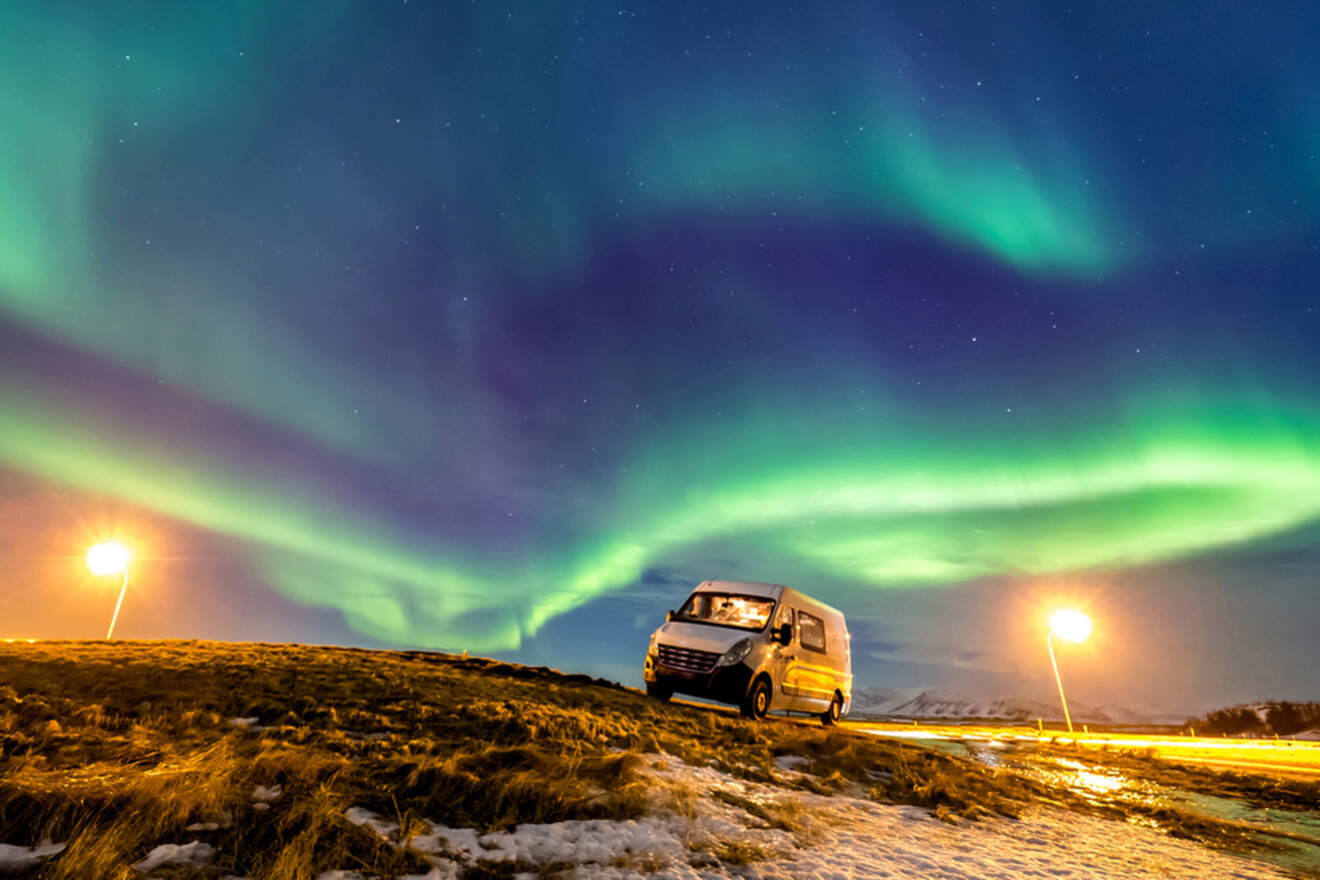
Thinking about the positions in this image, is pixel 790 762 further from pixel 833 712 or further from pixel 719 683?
pixel 833 712

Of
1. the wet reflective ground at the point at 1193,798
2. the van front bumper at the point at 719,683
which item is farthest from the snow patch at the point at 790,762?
the wet reflective ground at the point at 1193,798

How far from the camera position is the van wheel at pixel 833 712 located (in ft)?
49.0

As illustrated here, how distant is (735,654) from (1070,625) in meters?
22.6

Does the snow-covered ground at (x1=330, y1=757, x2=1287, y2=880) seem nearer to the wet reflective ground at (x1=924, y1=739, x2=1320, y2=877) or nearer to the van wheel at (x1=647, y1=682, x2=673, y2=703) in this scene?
the wet reflective ground at (x1=924, y1=739, x2=1320, y2=877)

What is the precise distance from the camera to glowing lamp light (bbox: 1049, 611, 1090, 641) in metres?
25.4

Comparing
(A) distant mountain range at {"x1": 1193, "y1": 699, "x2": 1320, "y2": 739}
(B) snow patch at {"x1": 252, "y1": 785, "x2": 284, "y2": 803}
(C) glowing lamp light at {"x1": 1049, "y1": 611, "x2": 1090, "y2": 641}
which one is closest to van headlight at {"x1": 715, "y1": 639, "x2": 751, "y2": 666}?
(B) snow patch at {"x1": 252, "y1": 785, "x2": 284, "y2": 803}

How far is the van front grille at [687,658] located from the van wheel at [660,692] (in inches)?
18.7

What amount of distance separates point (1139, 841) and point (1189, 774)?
600cm

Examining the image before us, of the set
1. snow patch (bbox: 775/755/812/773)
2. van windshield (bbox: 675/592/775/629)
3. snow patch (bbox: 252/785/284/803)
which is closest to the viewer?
snow patch (bbox: 252/785/284/803)

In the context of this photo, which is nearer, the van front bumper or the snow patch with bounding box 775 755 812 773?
the snow patch with bounding box 775 755 812 773

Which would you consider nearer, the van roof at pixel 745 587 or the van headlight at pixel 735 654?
the van headlight at pixel 735 654

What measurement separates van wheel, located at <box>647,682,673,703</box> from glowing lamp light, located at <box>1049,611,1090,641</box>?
22.5 meters

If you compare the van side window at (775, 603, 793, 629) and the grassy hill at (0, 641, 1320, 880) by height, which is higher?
the van side window at (775, 603, 793, 629)

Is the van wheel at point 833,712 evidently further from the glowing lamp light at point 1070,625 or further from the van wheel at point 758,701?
the glowing lamp light at point 1070,625
